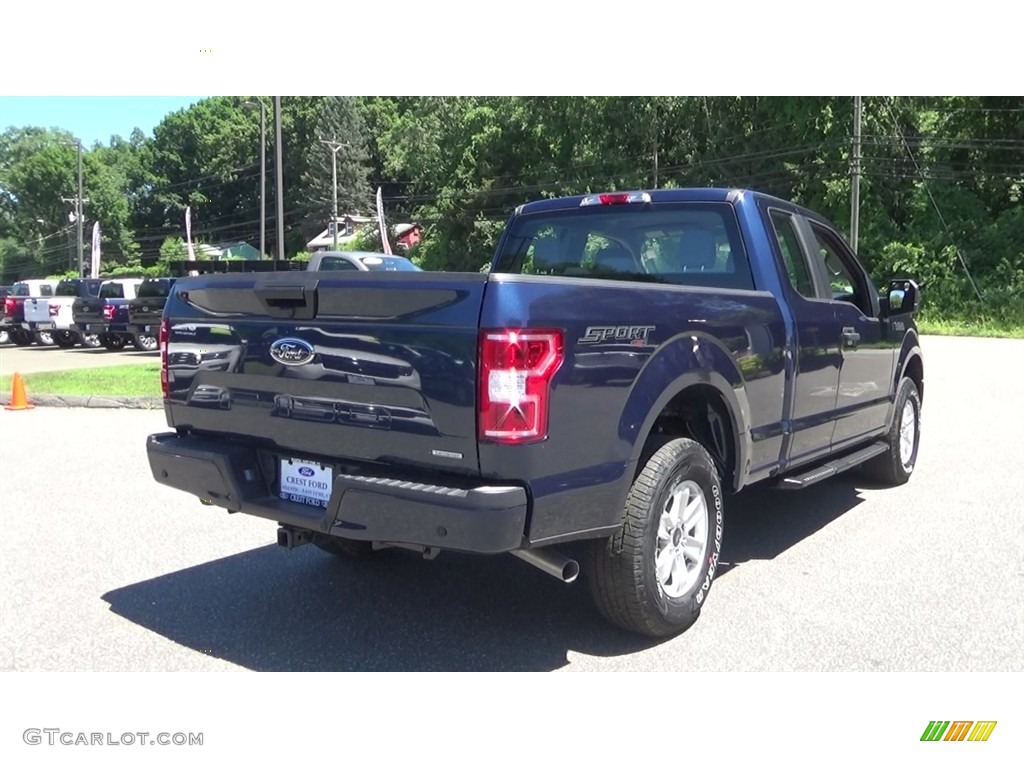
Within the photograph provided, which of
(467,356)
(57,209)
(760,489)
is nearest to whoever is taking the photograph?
(467,356)

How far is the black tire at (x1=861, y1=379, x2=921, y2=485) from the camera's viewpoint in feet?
22.0

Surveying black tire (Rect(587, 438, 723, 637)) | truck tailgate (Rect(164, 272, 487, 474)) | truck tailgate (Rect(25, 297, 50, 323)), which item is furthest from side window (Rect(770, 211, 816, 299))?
truck tailgate (Rect(25, 297, 50, 323))

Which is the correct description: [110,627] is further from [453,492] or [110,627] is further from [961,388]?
[961,388]

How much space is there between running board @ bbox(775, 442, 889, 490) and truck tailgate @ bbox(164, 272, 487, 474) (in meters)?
2.36

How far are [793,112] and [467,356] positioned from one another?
129 ft

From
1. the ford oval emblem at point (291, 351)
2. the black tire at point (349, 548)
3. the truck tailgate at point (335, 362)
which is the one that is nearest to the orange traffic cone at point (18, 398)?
the black tire at point (349, 548)

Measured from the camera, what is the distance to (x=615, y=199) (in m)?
5.10

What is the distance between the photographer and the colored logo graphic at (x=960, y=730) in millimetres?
3348

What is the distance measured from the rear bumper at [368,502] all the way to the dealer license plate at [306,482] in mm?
Answer: 34

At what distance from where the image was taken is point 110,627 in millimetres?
4195

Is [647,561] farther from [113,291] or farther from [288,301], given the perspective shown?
[113,291]

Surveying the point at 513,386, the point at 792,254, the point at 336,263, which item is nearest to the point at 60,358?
the point at 336,263

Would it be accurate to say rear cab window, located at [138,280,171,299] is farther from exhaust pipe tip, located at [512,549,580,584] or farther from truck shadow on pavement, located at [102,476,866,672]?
exhaust pipe tip, located at [512,549,580,584]

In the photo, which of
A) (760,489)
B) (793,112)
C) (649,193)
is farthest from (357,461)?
(793,112)
